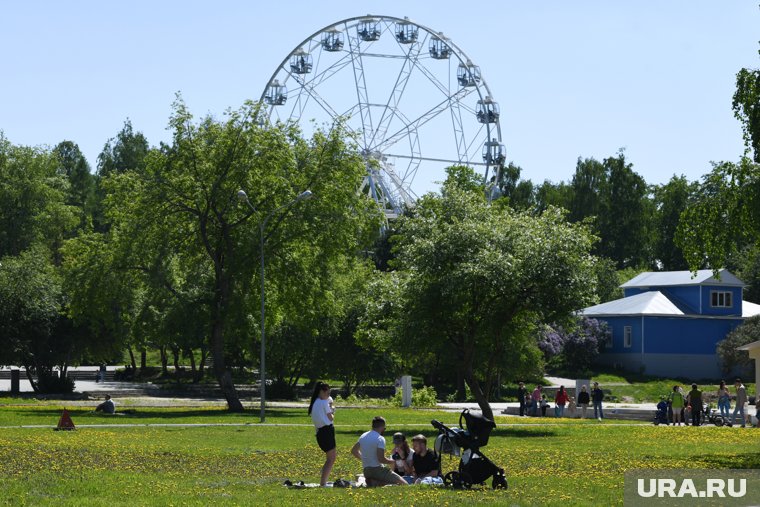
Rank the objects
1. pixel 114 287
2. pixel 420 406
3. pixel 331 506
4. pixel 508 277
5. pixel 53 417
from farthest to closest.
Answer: pixel 420 406, pixel 114 287, pixel 53 417, pixel 508 277, pixel 331 506

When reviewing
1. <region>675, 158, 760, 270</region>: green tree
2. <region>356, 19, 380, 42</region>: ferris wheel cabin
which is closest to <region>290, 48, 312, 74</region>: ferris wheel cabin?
<region>356, 19, 380, 42</region>: ferris wheel cabin

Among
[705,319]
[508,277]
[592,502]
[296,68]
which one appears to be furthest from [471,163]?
[592,502]

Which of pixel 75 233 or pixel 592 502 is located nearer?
pixel 592 502

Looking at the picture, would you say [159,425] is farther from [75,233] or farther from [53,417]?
[75,233]

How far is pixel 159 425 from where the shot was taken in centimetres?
3450

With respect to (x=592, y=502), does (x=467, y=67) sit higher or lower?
higher

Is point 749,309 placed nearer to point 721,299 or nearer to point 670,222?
point 721,299

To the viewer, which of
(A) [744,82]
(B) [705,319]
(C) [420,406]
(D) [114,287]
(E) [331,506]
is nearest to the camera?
(E) [331,506]

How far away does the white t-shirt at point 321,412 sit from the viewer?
18016 mm

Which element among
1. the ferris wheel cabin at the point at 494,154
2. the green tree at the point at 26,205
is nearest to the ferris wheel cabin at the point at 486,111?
the ferris wheel cabin at the point at 494,154

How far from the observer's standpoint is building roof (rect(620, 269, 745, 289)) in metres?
79.9

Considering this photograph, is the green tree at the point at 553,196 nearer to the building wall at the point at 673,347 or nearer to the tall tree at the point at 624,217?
the tall tree at the point at 624,217

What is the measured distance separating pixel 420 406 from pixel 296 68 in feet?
79.7

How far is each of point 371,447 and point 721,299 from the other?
6745 cm
